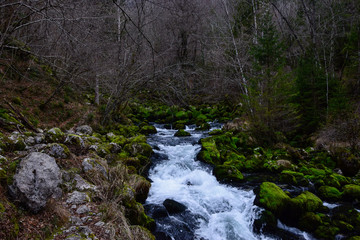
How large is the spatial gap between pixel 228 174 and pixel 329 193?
2.78m

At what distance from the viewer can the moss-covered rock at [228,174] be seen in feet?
23.9

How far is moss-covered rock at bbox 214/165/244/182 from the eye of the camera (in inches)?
287

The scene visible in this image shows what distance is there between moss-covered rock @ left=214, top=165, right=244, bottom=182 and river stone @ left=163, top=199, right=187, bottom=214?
199cm

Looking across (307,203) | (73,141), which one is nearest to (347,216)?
(307,203)

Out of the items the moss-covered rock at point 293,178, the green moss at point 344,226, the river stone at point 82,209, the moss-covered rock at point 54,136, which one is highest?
the moss-covered rock at point 54,136

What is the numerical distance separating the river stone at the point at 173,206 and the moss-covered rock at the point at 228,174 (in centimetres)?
199

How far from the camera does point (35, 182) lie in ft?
10.5

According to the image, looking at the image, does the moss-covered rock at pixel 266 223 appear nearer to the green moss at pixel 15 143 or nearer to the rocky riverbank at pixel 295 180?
the rocky riverbank at pixel 295 180

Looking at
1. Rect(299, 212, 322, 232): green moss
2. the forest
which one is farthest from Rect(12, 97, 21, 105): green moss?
Rect(299, 212, 322, 232): green moss

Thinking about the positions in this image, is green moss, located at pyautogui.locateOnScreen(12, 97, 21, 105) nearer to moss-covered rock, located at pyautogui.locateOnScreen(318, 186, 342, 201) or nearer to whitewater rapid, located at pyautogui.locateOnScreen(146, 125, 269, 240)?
whitewater rapid, located at pyautogui.locateOnScreen(146, 125, 269, 240)

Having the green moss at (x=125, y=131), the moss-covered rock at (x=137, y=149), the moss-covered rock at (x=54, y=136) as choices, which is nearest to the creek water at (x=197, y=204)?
the moss-covered rock at (x=137, y=149)

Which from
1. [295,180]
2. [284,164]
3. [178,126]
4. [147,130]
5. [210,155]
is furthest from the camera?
[178,126]

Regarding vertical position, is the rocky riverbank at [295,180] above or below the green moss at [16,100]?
below

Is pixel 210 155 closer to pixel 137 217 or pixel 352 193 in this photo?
pixel 352 193
